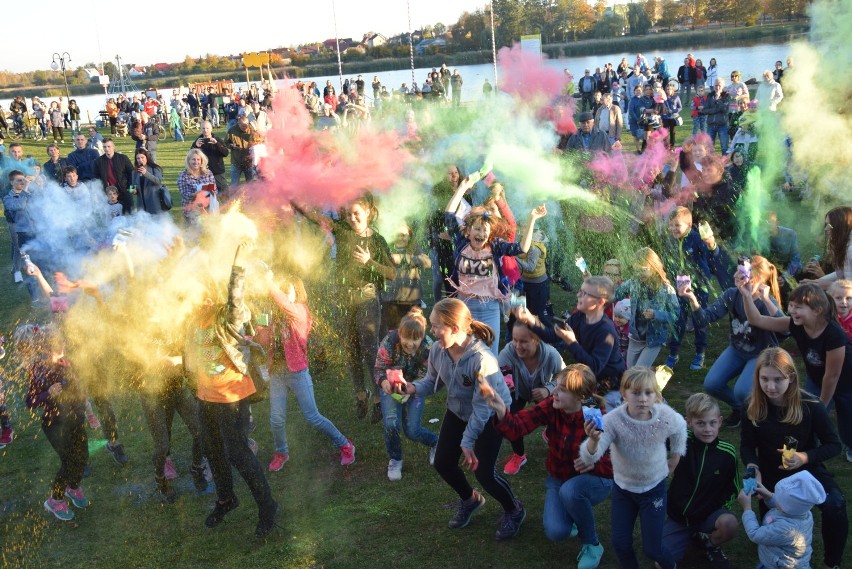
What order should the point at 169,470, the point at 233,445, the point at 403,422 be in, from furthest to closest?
the point at 169,470 → the point at 403,422 → the point at 233,445

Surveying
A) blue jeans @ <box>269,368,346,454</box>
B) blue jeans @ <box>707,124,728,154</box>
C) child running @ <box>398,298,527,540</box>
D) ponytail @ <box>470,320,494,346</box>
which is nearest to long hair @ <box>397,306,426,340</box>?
child running @ <box>398,298,527,540</box>

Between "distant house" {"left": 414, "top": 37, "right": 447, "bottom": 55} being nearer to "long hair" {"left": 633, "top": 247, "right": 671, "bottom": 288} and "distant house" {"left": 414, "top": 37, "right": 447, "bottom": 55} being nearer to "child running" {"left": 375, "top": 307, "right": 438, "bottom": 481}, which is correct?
"long hair" {"left": 633, "top": 247, "right": 671, "bottom": 288}

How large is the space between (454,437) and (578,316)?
1228mm

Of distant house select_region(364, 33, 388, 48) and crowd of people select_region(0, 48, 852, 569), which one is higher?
distant house select_region(364, 33, 388, 48)

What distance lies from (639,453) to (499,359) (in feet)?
4.24

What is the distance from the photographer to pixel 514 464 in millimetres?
5355

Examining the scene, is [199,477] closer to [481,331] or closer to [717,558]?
[481,331]

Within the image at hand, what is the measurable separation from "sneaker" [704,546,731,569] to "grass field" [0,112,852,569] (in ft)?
0.32

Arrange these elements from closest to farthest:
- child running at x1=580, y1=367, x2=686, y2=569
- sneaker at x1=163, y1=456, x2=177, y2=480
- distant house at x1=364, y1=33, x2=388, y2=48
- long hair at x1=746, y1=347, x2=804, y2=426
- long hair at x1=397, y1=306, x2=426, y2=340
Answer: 1. child running at x1=580, y1=367, x2=686, y2=569
2. long hair at x1=746, y1=347, x2=804, y2=426
3. long hair at x1=397, y1=306, x2=426, y2=340
4. sneaker at x1=163, y1=456, x2=177, y2=480
5. distant house at x1=364, y1=33, x2=388, y2=48

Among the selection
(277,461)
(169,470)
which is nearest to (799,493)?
(277,461)

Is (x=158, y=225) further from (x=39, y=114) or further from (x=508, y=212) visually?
(x=39, y=114)

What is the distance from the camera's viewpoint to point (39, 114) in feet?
106

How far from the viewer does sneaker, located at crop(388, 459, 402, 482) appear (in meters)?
5.38

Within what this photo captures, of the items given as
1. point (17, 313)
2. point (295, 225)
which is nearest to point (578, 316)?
point (295, 225)
